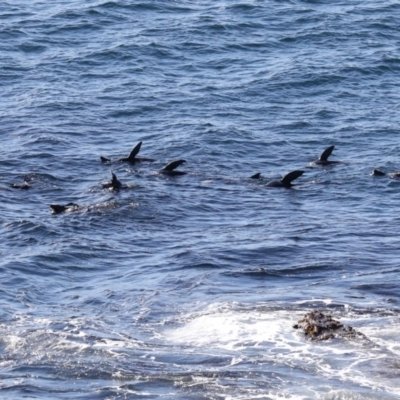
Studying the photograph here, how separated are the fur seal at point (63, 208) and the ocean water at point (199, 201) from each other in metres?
0.22

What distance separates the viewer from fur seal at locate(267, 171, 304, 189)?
2697cm

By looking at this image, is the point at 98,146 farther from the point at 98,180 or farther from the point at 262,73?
the point at 262,73

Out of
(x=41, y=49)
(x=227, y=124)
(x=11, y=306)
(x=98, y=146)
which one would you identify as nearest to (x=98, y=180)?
(x=98, y=146)

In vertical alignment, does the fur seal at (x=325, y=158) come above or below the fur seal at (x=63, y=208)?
below

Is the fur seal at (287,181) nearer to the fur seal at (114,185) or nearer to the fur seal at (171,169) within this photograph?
the fur seal at (171,169)

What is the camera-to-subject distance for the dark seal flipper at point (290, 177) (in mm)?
26942

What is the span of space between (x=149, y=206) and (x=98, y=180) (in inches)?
106

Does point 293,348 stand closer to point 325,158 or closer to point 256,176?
point 256,176

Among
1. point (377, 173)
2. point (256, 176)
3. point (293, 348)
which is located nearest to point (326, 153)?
point (377, 173)

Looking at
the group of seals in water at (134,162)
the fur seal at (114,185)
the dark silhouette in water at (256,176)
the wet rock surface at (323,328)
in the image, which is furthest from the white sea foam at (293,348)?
the dark silhouette in water at (256,176)

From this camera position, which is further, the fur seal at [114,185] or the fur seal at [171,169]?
the fur seal at [171,169]

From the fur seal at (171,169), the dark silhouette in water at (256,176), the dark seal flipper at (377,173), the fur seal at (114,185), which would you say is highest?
the fur seal at (114,185)

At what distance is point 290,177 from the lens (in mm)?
27016

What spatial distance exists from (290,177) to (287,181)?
140 millimetres
